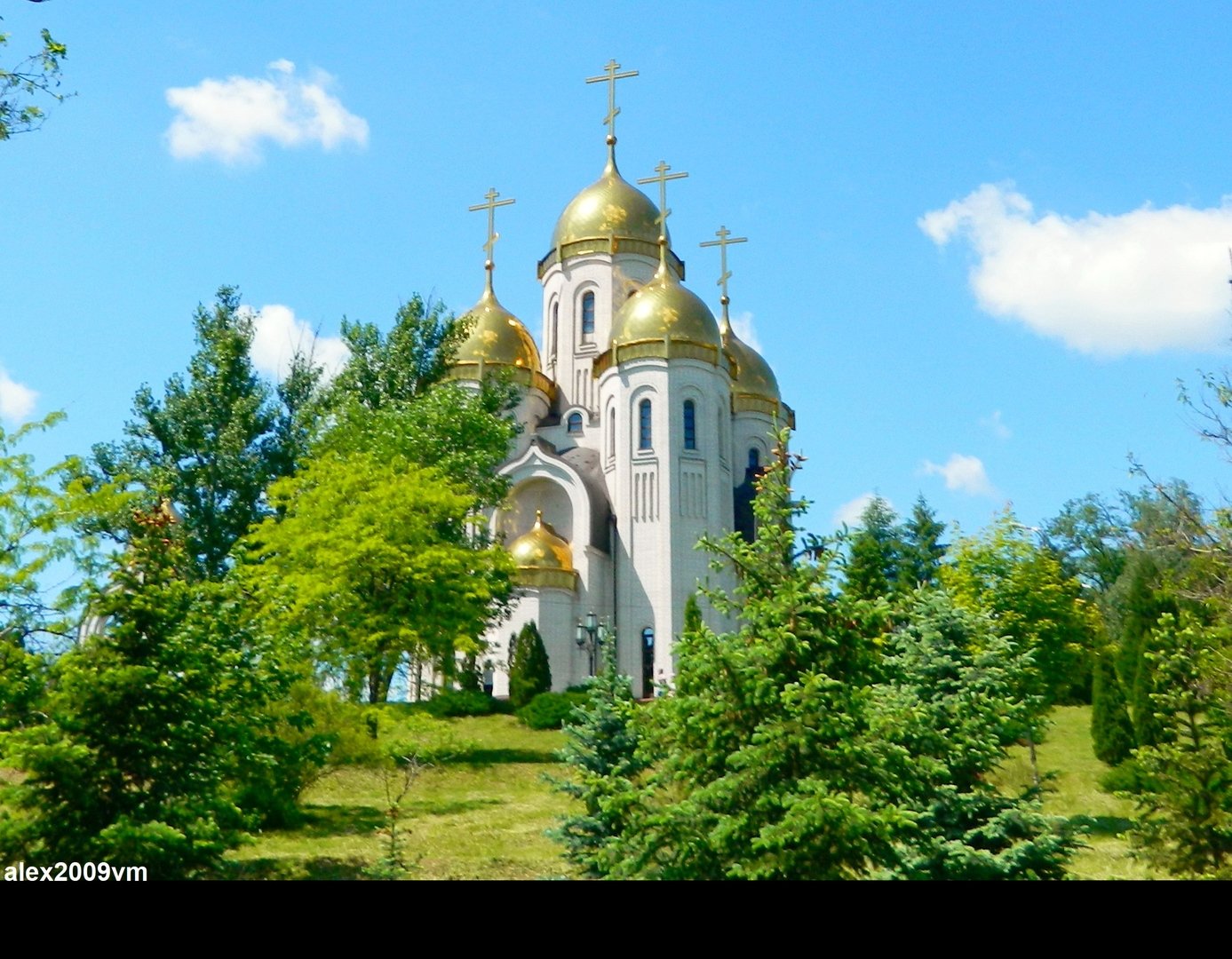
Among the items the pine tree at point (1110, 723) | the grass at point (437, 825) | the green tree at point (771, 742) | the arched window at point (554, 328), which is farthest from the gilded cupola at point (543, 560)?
the green tree at point (771, 742)

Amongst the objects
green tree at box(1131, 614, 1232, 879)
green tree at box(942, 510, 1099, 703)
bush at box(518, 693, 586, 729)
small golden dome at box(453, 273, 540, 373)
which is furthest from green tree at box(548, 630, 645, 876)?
small golden dome at box(453, 273, 540, 373)

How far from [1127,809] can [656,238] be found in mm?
28607

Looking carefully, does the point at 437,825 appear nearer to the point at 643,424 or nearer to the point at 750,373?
the point at 643,424

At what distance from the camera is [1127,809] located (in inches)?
655

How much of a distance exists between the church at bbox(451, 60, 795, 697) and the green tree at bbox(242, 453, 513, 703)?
998cm

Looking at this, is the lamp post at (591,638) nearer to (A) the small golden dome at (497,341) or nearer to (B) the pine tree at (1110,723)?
(A) the small golden dome at (497,341)

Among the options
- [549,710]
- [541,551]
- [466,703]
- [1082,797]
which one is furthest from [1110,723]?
[541,551]

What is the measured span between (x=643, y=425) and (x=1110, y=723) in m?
18.4

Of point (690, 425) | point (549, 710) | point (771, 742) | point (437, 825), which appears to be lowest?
point (437, 825)

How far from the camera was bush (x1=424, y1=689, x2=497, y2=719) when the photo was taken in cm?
2876

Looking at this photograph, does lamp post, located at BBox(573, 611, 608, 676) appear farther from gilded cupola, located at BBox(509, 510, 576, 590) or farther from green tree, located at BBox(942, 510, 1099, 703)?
green tree, located at BBox(942, 510, 1099, 703)

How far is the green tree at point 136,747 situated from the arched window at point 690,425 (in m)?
25.6

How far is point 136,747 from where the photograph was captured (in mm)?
9805
